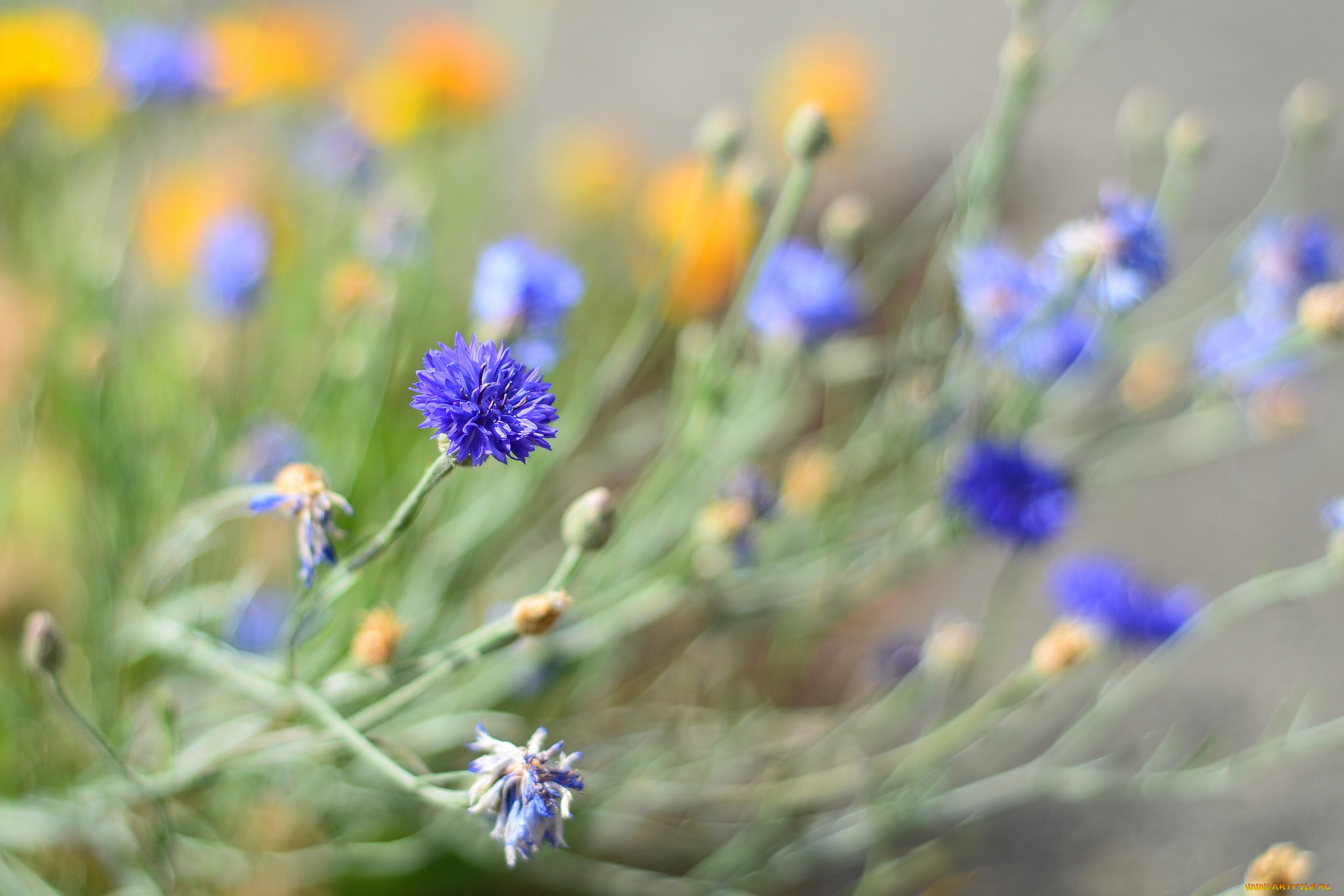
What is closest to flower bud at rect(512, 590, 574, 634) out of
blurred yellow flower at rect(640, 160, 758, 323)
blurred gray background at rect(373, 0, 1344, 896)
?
blurred gray background at rect(373, 0, 1344, 896)

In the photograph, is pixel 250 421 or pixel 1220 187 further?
pixel 1220 187

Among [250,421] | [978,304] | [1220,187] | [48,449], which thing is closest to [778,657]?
[978,304]

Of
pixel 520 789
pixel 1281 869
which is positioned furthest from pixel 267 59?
pixel 1281 869

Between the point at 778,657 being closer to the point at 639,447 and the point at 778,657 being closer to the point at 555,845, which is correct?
the point at 639,447

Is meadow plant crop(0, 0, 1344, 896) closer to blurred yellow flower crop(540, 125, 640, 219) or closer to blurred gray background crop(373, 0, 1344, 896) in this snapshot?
blurred gray background crop(373, 0, 1344, 896)

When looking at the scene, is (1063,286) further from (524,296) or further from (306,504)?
(306,504)

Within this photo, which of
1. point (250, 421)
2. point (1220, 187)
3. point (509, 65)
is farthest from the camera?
point (1220, 187)
